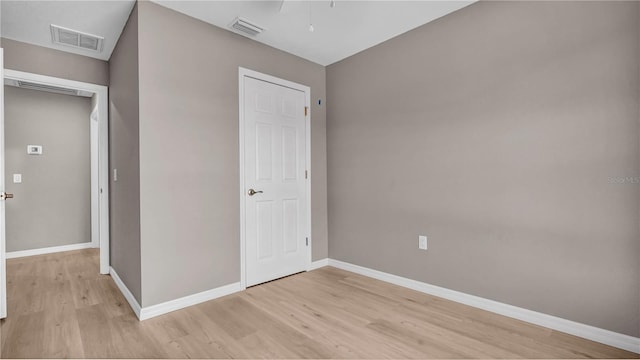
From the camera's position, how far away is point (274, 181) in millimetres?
3330

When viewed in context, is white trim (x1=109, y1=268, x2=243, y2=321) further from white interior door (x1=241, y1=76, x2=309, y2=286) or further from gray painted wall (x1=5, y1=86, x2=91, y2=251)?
gray painted wall (x1=5, y1=86, x2=91, y2=251)

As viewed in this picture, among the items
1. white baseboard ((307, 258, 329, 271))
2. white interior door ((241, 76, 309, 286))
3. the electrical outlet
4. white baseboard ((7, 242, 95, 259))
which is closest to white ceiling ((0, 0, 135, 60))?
white interior door ((241, 76, 309, 286))

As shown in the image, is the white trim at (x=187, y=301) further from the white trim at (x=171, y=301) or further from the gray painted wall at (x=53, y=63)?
the gray painted wall at (x=53, y=63)

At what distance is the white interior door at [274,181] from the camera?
310 cm

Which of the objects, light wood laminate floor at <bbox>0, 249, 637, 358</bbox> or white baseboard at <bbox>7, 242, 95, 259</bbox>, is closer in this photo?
light wood laminate floor at <bbox>0, 249, 637, 358</bbox>

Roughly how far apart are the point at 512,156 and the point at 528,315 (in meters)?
1.18

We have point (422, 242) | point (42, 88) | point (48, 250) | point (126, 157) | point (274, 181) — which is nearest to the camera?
point (126, 157)

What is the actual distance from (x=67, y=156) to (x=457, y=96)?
532 cm

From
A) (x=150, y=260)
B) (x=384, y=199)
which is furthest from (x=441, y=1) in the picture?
(x=150, y=260)

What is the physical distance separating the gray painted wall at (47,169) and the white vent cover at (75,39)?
194cm

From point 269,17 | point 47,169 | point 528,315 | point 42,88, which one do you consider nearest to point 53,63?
point 42,88

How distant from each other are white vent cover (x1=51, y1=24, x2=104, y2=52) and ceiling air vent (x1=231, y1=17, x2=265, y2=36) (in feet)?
4.39

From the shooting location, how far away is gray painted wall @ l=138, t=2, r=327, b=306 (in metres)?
2.44

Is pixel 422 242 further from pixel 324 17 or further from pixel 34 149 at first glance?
pixel 34 149
